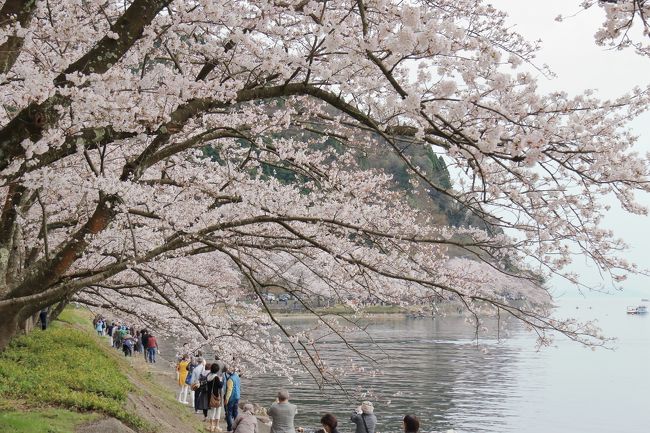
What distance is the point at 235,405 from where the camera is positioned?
1336 centimetres

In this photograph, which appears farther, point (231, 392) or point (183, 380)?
point (183, 380)

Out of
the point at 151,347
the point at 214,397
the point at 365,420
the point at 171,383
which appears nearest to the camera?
the point at 365,420

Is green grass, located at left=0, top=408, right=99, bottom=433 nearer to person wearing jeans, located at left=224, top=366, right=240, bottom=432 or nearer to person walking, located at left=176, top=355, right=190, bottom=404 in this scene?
person wearing jeans, located at left=224, top=366, right=240, bottom=432

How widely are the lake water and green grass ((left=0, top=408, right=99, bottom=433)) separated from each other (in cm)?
392

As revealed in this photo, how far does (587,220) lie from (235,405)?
9597mm

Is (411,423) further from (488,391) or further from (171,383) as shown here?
(488,391)

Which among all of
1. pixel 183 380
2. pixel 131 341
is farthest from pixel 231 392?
pixel 131 341

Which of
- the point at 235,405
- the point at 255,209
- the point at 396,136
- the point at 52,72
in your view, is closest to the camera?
the point at 52,72

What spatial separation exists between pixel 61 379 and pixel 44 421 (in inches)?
112

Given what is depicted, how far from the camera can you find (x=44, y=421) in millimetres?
8422

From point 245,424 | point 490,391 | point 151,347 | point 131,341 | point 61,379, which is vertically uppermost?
point 131,341

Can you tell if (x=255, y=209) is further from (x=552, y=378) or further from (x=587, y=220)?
(x=552, y=378)

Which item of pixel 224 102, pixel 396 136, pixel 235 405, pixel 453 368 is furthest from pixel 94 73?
pixel 453 368

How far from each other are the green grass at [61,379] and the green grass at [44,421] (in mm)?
282
